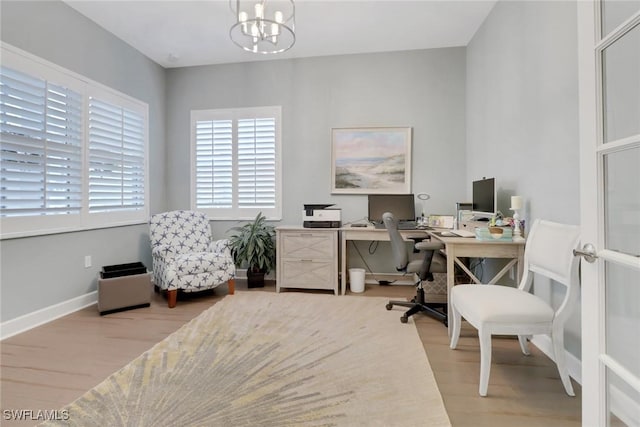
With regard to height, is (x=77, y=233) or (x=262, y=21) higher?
(x=262, y=21)

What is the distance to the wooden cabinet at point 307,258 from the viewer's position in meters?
3.43

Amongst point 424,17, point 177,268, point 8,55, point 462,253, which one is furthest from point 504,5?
point 8,55

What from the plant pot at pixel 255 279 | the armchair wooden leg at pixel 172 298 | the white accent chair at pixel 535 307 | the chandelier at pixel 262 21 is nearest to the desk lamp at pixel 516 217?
the white accent chair at pixel 535 307

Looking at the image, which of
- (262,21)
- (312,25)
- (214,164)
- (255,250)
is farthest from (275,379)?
(312,25)

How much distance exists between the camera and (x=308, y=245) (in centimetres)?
346

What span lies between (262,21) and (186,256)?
91.8 inches

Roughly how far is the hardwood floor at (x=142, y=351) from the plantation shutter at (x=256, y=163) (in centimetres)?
173

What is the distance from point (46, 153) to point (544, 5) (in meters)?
4.08

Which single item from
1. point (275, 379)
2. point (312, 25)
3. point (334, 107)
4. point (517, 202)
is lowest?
point (275, 379)

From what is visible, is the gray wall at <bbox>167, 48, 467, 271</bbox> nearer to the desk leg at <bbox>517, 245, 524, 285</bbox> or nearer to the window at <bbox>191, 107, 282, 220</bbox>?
the window at <bbox>191, 107, 282, 220</bbox>

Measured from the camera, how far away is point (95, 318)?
2.75 metres

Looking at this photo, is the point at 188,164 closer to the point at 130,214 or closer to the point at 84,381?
the point at 130,214

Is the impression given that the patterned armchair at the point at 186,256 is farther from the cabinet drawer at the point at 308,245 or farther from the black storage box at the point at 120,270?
the cabinet drawer at the point at 308,245

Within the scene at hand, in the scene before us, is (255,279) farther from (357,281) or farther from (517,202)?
(517,202)
